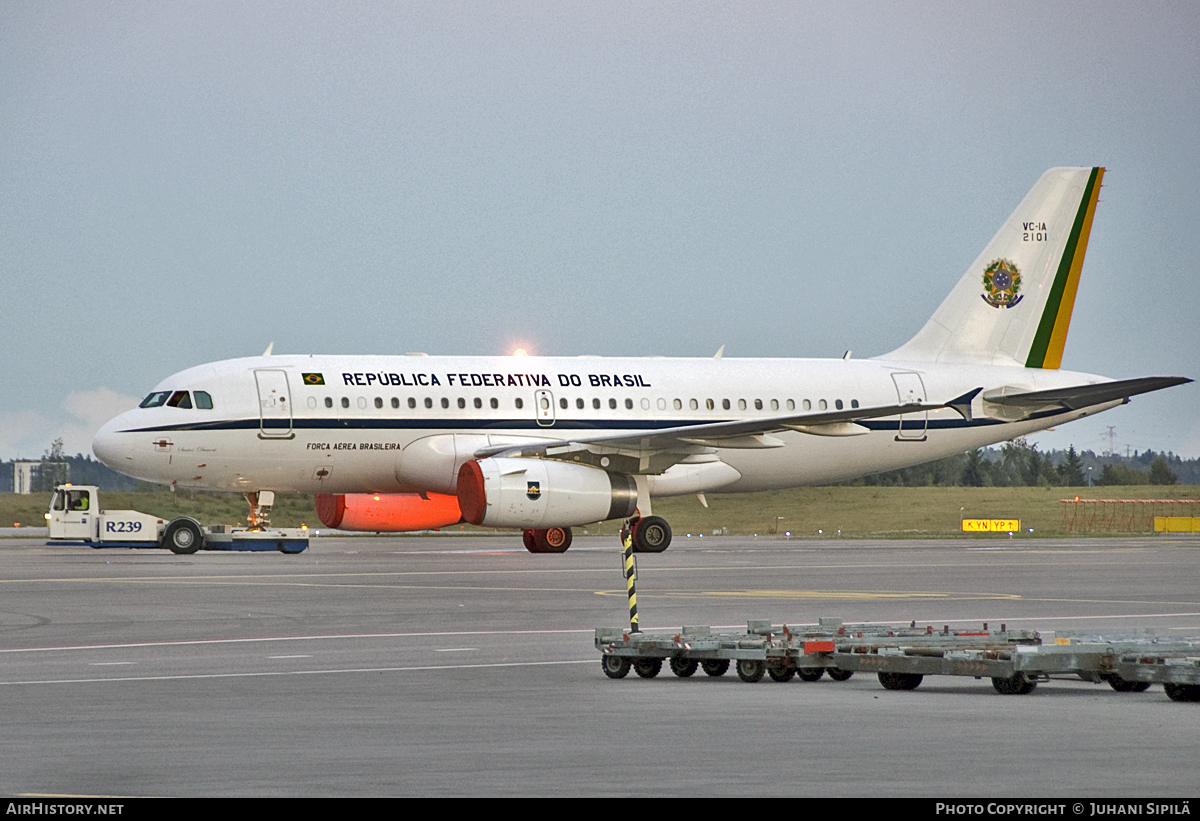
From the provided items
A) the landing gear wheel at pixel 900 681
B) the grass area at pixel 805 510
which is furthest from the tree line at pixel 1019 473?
the landing gear wheel at pixel 900 681

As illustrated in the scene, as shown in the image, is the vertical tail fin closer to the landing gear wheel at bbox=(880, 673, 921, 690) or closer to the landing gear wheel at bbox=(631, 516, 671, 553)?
the landing gear wheel at bbox=(631, 516, 671, 553)

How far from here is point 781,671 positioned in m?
12.9

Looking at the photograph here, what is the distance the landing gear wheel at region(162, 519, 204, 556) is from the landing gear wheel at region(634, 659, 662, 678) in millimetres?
26059

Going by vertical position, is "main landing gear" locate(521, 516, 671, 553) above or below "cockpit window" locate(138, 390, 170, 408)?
below

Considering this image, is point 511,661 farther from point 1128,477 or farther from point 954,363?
point 1128,477

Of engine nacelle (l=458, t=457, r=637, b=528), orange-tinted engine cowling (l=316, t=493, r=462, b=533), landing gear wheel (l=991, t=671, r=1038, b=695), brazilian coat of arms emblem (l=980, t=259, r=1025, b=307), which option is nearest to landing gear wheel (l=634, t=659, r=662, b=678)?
landing gear wheel (l=991, t=671, r=1038, b=695)

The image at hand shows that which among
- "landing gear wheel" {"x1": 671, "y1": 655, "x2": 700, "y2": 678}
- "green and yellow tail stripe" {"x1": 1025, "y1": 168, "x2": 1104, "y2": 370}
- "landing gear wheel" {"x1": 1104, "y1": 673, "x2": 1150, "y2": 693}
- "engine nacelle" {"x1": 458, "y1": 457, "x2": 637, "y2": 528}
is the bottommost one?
"landing gear wheel" {"x1": 1104, "y1": 673, "x2": 1150, "y2": 693}

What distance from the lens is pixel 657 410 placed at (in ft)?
131

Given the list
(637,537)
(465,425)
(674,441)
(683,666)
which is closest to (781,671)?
(683,666)

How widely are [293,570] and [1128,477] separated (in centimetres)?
Result: 7989

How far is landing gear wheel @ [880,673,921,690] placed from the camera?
12328mm

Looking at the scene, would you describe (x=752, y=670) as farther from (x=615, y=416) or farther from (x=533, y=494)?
(x=615, y=416)

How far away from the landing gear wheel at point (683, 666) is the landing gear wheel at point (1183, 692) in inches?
145
